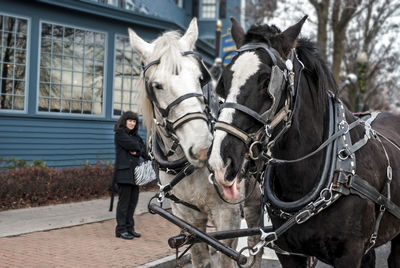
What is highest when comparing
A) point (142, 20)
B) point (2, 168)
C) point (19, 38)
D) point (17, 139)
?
point (142, 20)

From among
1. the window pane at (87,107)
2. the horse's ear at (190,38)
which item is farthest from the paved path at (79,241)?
the window pane at (87,107)

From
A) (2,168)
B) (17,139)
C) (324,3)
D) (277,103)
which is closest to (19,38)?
(17,139)

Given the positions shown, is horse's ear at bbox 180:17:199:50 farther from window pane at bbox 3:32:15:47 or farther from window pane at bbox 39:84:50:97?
window pane at bbox 39:84:50:97

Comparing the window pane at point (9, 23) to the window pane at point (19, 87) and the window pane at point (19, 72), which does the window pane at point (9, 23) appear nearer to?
the window pane at point (19, 72)

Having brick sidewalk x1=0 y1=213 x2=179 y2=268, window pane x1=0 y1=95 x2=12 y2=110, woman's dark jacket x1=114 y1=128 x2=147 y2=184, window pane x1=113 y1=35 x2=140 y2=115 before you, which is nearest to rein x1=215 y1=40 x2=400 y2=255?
brick sidewalk x1=0 y1=213 x2=179 y2=268

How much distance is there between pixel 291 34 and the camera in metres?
2.89

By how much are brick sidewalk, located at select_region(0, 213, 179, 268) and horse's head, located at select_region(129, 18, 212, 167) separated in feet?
9.06

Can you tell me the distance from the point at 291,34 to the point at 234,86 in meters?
0.57

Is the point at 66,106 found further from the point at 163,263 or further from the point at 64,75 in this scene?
the point at 163,263

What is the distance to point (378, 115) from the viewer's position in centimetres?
468

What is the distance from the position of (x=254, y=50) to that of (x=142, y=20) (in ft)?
38.5

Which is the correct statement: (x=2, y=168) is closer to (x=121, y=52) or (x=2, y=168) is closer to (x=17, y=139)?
(x=17, y=139)

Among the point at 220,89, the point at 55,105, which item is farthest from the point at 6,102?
the point at 220,89

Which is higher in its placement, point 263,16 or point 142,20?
point 263,16
